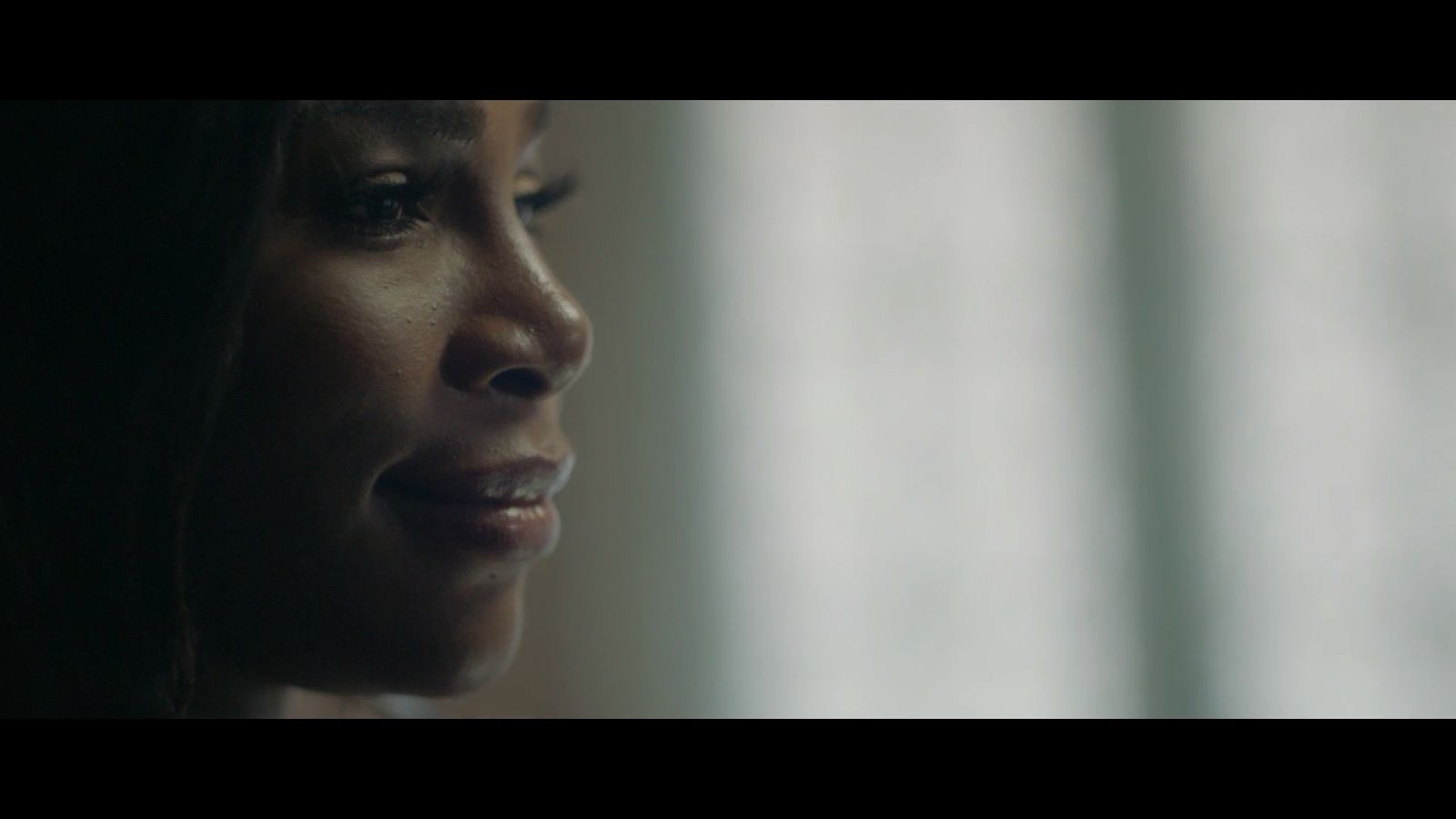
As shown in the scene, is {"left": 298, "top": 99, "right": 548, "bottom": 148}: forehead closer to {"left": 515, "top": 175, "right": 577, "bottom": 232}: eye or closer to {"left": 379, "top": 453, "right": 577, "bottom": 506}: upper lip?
{"left": 515, "top": 175, "right": 577, "bottom": 232}: eye

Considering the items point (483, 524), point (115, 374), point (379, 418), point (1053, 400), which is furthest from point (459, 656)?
point (1053, 400)

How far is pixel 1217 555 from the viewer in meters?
1.78

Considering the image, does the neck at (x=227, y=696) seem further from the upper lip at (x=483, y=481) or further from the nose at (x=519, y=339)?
the nose at (x=519, y=339)

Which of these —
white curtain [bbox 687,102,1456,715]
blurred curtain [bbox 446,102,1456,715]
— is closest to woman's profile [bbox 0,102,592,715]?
blurred curtain [bbox 446,102,1456,715]

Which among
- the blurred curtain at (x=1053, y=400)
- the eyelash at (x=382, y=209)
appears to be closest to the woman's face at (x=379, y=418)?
the eyelash at (x=382, y=209)

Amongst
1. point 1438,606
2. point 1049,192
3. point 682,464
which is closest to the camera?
point 682,464

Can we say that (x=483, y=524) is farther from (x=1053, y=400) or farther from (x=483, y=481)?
(x=1053, y=400)

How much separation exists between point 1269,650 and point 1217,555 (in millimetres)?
150

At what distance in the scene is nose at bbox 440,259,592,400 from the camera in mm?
1015

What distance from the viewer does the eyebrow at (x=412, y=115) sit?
3.24ft
